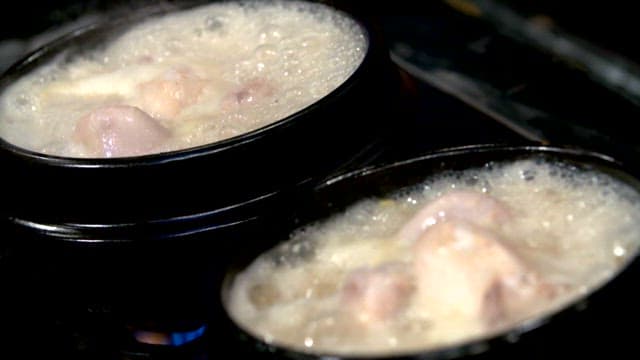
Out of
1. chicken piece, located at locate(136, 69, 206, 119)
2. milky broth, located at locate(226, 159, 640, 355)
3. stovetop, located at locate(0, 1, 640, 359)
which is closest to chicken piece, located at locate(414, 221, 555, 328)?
milky broth, located at locate(226, 159, 640, 355)

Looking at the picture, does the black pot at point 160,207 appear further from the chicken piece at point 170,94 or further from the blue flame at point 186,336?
the chicken piece at point 170,94

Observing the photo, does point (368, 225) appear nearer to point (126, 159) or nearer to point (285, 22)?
point (126, 159)

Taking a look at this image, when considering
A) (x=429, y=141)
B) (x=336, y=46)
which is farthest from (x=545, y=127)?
(x=336, y=46)

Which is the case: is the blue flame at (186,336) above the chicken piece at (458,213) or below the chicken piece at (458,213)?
below

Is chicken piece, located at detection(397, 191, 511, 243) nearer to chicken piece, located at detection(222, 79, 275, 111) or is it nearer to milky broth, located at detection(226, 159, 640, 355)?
milky broth, located at detection(226, 159, 640, 355)

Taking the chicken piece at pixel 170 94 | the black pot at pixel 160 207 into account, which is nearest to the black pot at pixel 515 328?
the black pot at pixel 160 207
